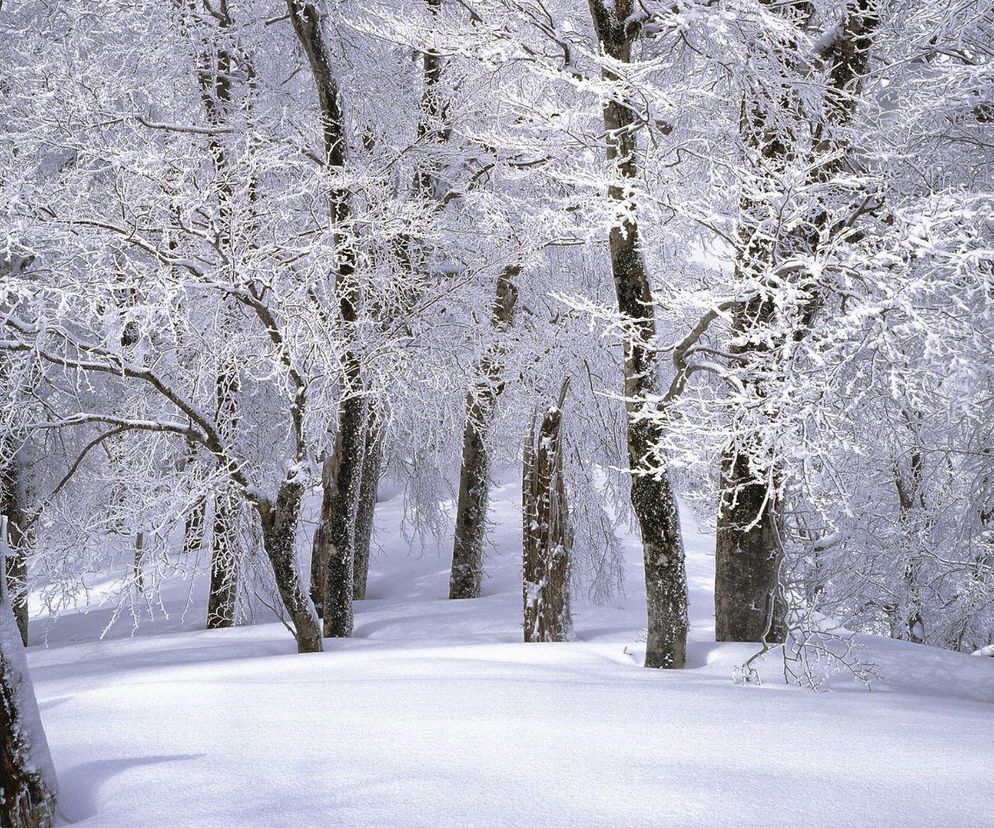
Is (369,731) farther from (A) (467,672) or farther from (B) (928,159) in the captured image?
(B) (928,159)

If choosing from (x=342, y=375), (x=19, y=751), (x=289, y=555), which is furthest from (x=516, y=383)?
(x=19, y=751)

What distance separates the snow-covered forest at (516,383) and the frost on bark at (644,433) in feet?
0.09

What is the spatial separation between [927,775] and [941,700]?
258 centimetres

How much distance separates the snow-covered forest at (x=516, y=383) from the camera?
4.05m

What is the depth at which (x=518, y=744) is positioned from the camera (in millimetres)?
4156

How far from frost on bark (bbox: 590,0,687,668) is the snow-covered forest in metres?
0.03

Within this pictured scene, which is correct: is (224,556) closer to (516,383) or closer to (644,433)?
(516,383)

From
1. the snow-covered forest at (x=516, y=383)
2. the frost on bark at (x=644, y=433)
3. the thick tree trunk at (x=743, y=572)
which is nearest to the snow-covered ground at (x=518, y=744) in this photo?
the snow-covered forest at (x=516, y=383)

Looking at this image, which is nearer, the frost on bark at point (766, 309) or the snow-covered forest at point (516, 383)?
the snow-covered forest at point (516, 383)

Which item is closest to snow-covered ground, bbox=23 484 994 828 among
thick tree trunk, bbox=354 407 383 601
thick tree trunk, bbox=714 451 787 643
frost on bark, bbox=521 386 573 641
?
thick tree trunk, bbox=714 451 787 643

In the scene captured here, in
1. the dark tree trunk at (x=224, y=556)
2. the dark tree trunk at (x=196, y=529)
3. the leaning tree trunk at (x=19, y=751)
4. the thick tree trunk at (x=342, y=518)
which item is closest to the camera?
the leaning tree trunk at (x=19, y=751)

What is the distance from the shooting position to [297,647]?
9.30m

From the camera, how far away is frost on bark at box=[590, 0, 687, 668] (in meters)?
7.15

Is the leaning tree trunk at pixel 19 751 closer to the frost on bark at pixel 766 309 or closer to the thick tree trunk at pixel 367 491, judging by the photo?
the frost on bark at pixel 766 309
